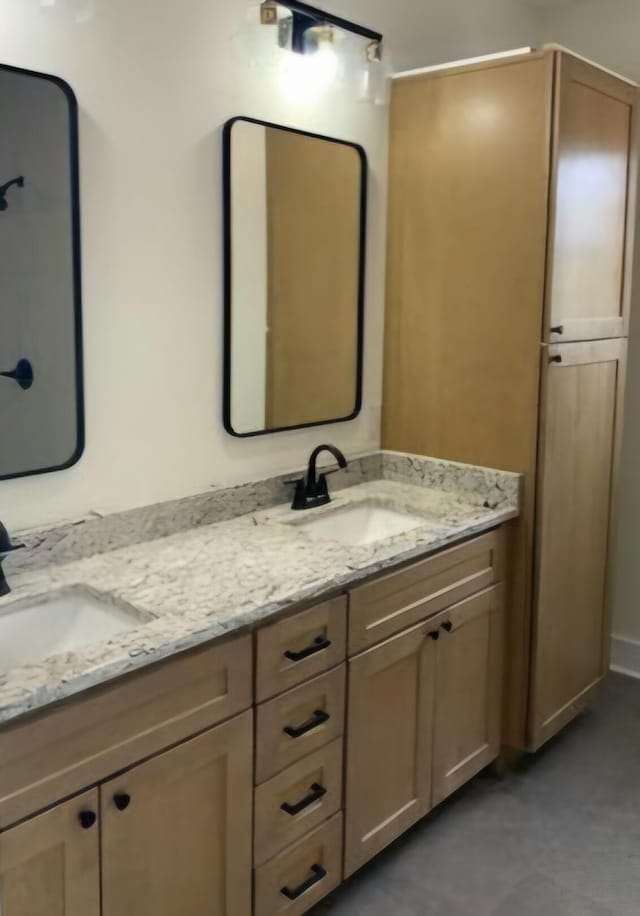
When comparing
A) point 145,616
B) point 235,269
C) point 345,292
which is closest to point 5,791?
point 145,616

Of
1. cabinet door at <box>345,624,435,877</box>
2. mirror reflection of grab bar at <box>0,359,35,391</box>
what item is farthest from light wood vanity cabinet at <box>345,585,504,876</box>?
mirror reflection of grab bar at <box>0,359,35,391</box>

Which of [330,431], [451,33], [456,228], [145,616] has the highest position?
[451,33]

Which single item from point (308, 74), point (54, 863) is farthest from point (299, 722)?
point (308, 74)

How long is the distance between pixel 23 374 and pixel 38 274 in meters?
0.21

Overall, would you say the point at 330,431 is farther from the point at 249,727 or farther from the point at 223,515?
the point at 249,727

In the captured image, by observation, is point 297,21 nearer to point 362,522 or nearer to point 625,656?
point 362,522

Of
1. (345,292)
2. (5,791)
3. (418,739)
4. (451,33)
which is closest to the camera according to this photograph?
(5,791)

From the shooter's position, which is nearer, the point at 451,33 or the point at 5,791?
the point at 5,791

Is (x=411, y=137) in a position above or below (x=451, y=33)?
below

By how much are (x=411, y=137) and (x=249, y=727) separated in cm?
176

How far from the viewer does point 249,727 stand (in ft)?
5.64

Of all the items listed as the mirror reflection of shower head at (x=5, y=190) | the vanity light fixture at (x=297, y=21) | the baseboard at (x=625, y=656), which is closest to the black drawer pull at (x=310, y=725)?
the mirror reflection of shower head at (x=5, y=190)

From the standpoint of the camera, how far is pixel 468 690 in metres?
2.43

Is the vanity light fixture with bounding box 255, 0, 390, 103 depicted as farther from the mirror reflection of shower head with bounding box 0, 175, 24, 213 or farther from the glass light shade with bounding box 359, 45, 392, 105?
the mirror reflection of shower head with bounding box 0, 175, 24, 213
